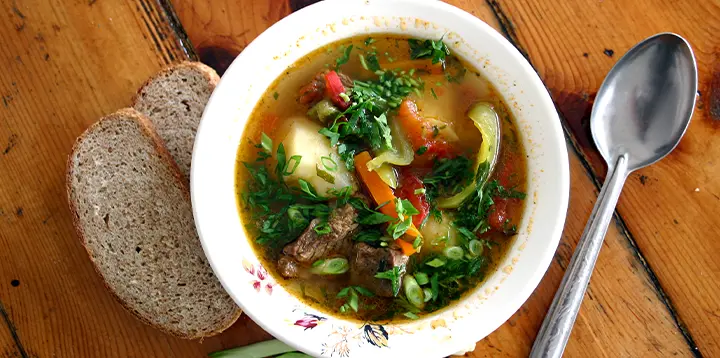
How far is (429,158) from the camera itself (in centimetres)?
225

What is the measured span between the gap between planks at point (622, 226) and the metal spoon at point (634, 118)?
0.09m

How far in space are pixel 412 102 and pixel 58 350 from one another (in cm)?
179

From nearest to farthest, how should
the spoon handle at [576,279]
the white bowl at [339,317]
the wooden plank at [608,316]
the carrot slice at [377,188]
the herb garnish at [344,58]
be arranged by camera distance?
the white bowl at [339,317] → the carrot slice at [377,188] → the herb garnish at [344,58] → the spoon handle at [576,279] → the wooden plank at [608,316]

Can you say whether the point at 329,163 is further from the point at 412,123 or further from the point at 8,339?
the point at 8,339

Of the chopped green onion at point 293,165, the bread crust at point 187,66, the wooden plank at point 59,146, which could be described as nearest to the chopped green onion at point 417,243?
the chopped green onion at point 293,165

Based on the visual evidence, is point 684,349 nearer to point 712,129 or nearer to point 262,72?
point 712,129

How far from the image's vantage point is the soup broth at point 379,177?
219cm

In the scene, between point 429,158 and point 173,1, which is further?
point 173,1

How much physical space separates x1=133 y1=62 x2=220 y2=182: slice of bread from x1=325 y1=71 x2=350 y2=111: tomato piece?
593 millimetres

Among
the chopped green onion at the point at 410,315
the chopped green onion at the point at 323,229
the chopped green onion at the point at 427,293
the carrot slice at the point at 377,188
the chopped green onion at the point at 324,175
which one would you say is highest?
the chopped green onion at the point at 324,175

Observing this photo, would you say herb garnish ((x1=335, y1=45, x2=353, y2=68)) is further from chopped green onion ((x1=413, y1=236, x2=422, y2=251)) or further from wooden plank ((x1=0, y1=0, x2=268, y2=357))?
wooden plank ((x1=0, y1=0, x2=268, y2=357))

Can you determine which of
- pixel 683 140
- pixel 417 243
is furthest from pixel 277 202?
pixel 683 140

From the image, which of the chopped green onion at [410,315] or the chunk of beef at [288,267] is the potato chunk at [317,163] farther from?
the chopped green onion at [410,315]

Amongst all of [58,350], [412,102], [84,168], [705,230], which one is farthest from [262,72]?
[705,230]
